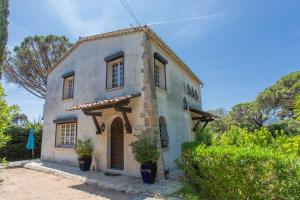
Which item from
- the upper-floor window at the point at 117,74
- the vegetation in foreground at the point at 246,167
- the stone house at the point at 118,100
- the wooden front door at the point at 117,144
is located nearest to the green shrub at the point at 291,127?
the vegetation in foreground at the point at 246,167

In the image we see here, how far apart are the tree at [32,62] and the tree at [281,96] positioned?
103ft

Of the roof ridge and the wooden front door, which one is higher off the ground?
the roof ridge

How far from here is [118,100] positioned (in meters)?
9.05

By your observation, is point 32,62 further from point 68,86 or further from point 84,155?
point 84,155

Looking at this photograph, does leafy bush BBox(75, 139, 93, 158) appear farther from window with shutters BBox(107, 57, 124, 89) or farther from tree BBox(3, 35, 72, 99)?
tree BBox(3, 35, 72, 99)

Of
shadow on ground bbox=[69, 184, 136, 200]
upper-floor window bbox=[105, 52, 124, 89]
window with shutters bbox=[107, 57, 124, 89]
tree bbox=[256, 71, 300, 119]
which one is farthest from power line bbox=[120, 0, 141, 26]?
tree bbox=[256, 71, 300, 119]

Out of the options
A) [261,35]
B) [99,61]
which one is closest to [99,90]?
[99,61]

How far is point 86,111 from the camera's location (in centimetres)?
1052

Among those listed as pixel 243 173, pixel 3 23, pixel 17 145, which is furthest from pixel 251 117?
pixel 3 23

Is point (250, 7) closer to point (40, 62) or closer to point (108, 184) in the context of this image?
point (108, 184)

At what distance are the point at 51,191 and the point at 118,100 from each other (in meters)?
4.38

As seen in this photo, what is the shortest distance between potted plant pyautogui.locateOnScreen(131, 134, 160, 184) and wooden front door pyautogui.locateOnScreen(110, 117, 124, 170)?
2.28 m

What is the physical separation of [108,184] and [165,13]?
8180 mm

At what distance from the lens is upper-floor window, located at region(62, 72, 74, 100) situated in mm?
14797
